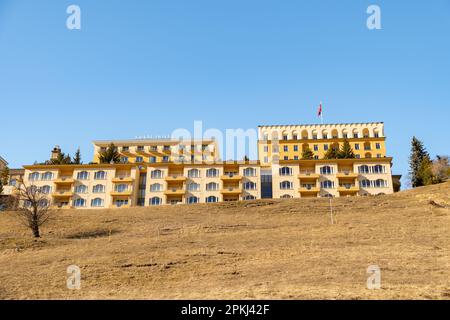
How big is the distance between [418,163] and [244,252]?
75.5 m

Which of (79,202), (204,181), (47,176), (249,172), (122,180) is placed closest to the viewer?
(79,202)

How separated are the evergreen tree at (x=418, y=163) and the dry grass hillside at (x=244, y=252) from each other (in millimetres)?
24123

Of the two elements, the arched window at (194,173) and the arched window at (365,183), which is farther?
the arched window at (194,173)

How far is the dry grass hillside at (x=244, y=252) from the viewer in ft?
76.1

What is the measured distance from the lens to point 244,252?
34.8 metres

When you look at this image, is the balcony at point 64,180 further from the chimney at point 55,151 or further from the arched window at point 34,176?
the chimney at point 55,151

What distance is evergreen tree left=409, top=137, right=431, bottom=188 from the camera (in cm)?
8775

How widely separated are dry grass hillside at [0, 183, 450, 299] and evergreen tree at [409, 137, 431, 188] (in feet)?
79.1

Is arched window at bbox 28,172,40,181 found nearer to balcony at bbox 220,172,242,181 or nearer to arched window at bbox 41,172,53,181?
arched window at bbox 41,172,53,181

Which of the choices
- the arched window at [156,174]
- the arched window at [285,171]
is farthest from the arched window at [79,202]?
the arched window at [285,171]

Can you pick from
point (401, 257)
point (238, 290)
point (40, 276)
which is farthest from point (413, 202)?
point (40, 276)

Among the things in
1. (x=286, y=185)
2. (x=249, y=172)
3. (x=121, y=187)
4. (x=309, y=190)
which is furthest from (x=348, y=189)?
(x=121, y=187)

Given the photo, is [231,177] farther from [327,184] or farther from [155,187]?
[327,184]

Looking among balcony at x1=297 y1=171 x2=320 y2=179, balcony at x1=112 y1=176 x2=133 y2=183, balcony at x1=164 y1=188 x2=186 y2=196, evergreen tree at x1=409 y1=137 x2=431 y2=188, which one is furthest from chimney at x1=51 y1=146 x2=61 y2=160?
evergreen tree at x1=409 y1=137 x2=431 y2=188
